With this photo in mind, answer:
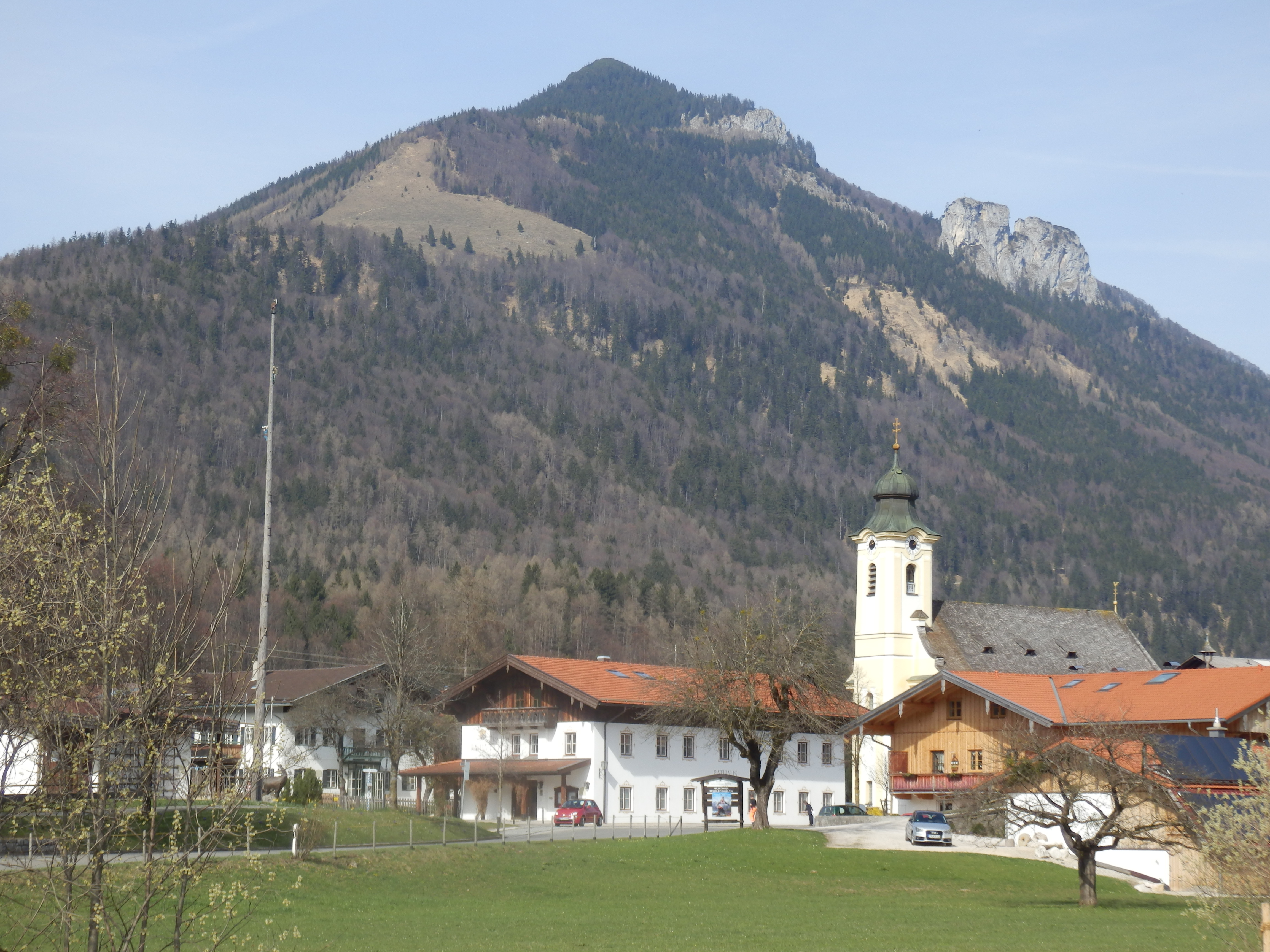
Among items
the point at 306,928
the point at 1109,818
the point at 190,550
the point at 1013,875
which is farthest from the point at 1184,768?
the point at 190,550

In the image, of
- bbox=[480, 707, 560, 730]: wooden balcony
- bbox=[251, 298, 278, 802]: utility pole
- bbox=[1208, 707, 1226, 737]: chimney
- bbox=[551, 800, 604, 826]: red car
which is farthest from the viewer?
bbox=[480, 707, 560, 730]: wooden balcony

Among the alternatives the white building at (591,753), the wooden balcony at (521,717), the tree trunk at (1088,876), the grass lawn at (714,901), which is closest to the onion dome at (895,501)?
the white building at (591,753)

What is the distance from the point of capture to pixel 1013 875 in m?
43.7

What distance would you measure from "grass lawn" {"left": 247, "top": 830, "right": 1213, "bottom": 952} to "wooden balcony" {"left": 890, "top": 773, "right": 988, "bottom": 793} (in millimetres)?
9203

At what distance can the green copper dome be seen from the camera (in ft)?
310

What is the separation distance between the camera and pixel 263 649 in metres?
21.1

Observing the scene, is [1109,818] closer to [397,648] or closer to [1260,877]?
[1260,877]

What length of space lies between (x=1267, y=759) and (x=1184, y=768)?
20.8m

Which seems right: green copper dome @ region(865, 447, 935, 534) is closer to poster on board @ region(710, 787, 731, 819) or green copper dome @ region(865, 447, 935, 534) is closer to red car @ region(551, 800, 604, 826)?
red car @ region(551, 800, 604, 826)

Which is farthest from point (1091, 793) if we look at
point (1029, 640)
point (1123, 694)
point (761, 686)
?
point (1029, 640)

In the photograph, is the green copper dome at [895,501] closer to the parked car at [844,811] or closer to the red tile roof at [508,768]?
the parked car at [844,811]

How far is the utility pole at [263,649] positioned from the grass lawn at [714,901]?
12.8 ft

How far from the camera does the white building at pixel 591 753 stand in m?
69.3

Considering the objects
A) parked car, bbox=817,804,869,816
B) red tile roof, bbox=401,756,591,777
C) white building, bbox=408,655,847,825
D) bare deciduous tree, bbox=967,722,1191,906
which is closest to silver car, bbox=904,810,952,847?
bare deciduous tree, bbox=967,722,1191,906
